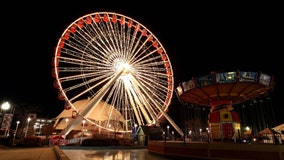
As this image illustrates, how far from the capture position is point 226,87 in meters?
17.8

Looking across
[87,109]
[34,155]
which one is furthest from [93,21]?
[34,155]

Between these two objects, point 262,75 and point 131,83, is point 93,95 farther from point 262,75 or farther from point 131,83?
point 262,75

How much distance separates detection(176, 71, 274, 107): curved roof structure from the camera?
647 inches

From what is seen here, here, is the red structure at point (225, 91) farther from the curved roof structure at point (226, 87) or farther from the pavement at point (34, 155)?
the pavement at point (34, 155)

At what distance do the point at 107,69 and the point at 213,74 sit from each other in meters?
11.2

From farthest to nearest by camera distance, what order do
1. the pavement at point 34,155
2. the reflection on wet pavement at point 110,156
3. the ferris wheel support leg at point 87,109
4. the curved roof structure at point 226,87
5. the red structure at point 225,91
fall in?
the ferris wheel support leg at point 87,109 < the red structure at point 225,91 < the curved roof structure at point 226,87 < the reflection on wet pavement at point 110,156 < the pavement at point 34,155

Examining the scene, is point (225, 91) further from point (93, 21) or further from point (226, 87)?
point (93, 21)

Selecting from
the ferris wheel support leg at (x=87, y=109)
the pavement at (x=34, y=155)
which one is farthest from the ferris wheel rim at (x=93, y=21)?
the pavement at (x=34, y=155)

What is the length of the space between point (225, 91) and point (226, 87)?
0.95m

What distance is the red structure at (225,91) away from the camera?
54.2 feet

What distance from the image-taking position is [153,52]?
80.1 feet

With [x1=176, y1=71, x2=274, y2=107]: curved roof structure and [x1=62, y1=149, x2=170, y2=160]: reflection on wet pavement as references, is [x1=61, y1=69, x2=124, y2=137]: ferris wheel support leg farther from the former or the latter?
[x1=176, y1=71, x2=274, y2=107]: curved roof structure

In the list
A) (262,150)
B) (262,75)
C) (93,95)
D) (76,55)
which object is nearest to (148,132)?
(93,95)

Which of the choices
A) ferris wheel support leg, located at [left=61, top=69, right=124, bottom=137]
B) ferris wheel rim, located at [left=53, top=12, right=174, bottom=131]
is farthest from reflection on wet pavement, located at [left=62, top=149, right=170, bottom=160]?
ferris wheel rim, located at [left=53, top=12, right=174, bottom=131]
